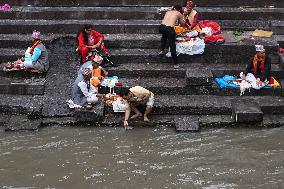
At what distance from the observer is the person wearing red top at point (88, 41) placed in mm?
11461

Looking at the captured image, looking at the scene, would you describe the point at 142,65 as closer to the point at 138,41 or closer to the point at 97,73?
the point at 138,41

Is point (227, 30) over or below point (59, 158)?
over

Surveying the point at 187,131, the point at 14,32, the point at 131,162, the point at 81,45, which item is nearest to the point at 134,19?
the point at 81,45

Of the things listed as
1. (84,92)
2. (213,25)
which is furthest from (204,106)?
(213,25)

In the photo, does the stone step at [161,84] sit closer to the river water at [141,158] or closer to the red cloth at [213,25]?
the river water at [141,158]

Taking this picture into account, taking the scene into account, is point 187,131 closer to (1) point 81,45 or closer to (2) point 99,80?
(2) point 99,80

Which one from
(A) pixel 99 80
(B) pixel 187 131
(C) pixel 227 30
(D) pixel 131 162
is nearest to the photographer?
(D) pixel 131 162

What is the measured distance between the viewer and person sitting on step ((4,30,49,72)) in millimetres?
11219

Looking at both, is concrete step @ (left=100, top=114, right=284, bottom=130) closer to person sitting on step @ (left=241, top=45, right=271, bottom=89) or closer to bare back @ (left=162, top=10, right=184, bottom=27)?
person sitting on step @ (left=241, top=45, right=271, bottom=89)

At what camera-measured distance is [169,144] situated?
380 inches

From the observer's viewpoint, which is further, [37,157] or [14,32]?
[14,32]

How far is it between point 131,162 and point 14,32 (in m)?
5.76

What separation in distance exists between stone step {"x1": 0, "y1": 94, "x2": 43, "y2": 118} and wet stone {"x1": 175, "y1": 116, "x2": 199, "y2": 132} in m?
2.98

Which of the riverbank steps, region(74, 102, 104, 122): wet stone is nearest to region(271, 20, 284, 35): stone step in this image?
the riverbank steps
